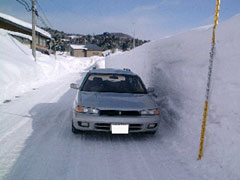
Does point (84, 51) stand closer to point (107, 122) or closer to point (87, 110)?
point (87, 110)

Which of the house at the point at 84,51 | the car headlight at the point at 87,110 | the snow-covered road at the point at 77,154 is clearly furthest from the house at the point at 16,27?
the house at the point at 84,51

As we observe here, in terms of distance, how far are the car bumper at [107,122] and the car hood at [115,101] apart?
0.19 m

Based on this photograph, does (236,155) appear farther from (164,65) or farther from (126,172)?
(164,65)

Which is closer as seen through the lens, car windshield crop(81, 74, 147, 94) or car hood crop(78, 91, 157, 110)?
car hood crop(78, 91, 157, 110)

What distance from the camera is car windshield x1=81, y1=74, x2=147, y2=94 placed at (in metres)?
4.29

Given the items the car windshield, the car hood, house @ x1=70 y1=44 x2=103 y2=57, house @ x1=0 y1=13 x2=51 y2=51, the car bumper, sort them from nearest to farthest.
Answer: the car bumper → the car hood → the car windshield → house @ x1=0 y1=13 x2=51 y2=51 → house @ x1=70 y1=44 x2=103 y2=57

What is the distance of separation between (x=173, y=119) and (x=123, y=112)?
4.95ft

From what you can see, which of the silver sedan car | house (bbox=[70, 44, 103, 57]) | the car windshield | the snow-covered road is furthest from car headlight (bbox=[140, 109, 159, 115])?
house (bbox=[70, 44, 103, 57])

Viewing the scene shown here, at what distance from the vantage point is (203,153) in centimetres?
295

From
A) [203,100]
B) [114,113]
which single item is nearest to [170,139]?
[203,100]

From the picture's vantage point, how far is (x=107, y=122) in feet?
11.0

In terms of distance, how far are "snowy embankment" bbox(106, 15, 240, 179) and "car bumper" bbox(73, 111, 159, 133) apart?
701 millimetres

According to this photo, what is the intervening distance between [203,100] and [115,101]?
5.60ft

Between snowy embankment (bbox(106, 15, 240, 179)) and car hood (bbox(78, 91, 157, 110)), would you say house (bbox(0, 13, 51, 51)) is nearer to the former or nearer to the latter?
car hood (bbox(78, 91, 157, 110))
